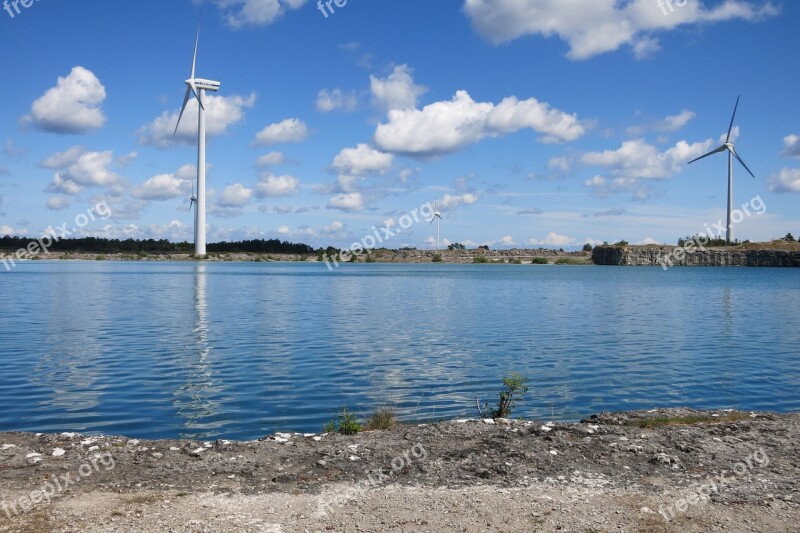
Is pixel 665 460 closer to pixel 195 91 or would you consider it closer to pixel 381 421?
pixel 381 421

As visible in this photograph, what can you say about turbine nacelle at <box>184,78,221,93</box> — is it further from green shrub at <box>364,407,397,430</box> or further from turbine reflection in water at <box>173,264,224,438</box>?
green shrub at <box>364,407,397,430</box>

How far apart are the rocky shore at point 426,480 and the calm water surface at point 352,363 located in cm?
445

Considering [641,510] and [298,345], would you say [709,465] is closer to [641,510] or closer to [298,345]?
[641,510]

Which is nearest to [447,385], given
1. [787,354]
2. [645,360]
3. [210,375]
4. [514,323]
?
[210,375]

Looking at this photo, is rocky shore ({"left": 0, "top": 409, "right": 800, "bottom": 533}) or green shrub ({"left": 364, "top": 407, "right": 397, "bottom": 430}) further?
green shrub ({"left": 364, "top": 407, "right": 397, "bottom": 430})

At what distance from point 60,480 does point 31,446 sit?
2804 millimetres

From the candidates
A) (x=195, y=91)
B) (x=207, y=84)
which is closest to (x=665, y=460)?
(x=195, y=91)

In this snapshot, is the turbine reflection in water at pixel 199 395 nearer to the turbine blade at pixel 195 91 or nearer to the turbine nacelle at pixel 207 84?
the turbine blade at pixel 195 91

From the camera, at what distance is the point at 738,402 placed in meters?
23.3

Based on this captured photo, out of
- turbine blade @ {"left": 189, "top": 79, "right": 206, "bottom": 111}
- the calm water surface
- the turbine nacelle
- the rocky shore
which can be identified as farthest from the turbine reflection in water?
the turbine nacelle

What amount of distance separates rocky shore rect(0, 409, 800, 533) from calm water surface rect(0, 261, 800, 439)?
14.6 ft

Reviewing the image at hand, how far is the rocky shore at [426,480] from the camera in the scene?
10344 millimetres

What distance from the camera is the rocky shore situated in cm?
1034

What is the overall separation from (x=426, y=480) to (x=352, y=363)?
1798 cm
